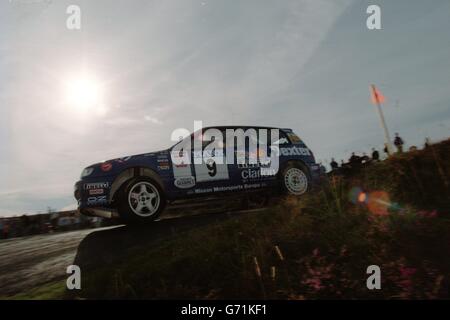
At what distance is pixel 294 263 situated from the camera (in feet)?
9.75

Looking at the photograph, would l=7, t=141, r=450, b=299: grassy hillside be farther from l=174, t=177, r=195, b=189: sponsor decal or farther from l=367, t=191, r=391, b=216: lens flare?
l=174, t=177, r=195, b=189: sponsor decal

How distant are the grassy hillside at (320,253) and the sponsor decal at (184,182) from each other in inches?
69.2

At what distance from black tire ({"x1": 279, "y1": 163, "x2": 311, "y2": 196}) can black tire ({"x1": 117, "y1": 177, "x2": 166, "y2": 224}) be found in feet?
8.60

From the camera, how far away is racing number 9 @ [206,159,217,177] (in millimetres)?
6363

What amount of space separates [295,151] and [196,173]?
97.9 inches

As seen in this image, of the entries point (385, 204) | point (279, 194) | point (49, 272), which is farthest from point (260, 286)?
point (279, 194)

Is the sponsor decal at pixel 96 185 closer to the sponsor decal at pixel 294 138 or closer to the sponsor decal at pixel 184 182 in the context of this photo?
the sponsor decal at pixel 184 182

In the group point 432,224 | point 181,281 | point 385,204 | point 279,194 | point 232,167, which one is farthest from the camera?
point 279,194

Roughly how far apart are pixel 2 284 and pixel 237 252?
273cm

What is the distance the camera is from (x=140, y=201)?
5645 millimetres

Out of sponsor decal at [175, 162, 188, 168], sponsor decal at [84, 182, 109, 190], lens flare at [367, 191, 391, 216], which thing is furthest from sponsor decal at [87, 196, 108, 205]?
lens flare at [367, 191, 391, 216]

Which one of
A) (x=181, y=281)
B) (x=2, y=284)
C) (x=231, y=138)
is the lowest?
(x=2, y=284)

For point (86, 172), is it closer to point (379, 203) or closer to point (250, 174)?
point (250, 174)

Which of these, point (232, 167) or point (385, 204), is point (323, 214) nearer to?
point (385, 204)
